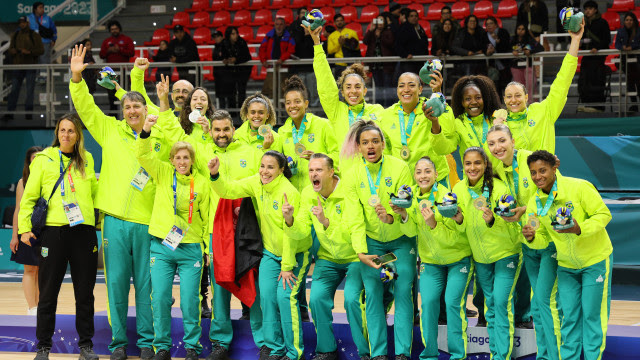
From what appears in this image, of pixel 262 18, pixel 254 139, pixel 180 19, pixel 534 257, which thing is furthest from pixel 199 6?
pixel 534 257

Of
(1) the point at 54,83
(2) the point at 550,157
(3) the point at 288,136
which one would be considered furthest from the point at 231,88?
(2) the point at 550,157

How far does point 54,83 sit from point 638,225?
24.2ft

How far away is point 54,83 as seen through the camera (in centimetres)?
1096

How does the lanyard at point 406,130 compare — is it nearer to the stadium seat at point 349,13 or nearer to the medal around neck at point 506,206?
the medal around neck at point 506,206

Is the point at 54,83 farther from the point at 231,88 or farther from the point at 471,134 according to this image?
the point at 471,134

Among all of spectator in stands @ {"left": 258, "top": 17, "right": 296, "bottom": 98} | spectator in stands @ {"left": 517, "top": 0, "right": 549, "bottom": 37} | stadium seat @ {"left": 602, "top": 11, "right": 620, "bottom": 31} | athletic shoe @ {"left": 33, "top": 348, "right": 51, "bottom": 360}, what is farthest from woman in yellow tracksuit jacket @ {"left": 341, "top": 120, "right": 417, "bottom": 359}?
stadium seat @ {"left": 602, "top": 11, "right": 620, "bottom": 31}

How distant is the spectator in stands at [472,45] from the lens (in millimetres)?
9461

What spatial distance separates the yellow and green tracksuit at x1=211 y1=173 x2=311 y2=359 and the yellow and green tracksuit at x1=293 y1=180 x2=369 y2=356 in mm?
112

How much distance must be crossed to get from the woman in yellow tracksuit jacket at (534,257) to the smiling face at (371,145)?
0.73m

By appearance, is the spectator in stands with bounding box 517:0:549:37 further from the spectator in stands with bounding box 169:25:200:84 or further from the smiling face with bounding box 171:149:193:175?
the smiling face with bounding box 171:149:193:175

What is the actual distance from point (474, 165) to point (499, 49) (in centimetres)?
474

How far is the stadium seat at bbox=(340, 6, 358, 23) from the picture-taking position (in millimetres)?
14094

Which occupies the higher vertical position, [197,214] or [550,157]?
[550,157]

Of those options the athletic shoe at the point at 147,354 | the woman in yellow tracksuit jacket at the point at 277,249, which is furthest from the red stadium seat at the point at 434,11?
the athletic shoe at the point at 147,354
